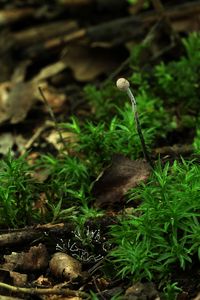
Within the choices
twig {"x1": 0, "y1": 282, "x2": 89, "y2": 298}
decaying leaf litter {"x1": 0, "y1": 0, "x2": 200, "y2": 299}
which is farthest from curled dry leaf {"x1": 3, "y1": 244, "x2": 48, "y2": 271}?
twig {"x1": 0, "y1": 282, "x2": 89, "y2": 298}

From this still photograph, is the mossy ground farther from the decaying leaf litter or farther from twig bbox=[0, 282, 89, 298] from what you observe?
twig bbox=[0, 282, 89, 298]

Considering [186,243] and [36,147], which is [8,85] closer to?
[36,147]

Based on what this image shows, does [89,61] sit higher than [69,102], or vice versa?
[89,61]

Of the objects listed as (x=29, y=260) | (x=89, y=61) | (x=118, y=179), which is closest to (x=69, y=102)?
(x=89, y=61)

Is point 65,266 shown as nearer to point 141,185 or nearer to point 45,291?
point 45,291

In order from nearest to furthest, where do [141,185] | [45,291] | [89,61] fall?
[45,291]
[141,185]
[89,61]

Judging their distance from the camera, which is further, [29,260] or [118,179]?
[118,179]

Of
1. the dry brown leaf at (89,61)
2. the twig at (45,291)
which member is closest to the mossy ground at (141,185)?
the twig at (45,291)

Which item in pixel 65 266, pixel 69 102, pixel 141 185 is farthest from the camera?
pixel 69 102

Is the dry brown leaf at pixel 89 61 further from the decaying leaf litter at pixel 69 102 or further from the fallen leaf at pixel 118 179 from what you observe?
the fallen leaf at pixel 118 179
